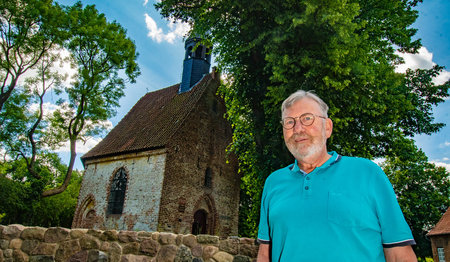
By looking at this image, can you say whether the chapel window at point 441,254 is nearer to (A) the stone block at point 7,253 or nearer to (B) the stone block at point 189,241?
(B) the stone block at point 189,241

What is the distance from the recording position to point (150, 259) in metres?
4.81

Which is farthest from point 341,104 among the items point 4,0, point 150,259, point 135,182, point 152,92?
point 152,92

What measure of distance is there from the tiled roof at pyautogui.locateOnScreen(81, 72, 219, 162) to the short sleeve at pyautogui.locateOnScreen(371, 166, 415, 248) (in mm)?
15372

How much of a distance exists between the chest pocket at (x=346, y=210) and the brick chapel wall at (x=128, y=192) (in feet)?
47.9

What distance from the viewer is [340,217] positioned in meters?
1.44

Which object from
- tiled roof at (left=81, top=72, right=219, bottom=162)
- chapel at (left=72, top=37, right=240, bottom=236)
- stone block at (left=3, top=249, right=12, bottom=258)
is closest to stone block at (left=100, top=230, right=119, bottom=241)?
stone block at (left=3, top=249, right=12, bottom=258)

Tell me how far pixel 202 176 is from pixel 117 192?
17.6 feet

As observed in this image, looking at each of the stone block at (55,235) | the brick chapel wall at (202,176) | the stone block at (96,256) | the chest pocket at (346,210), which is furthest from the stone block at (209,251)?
the brick chapel wall at (202,176)

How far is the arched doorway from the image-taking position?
17.4 meters

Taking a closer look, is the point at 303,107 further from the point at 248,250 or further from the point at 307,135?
the point at 248,250

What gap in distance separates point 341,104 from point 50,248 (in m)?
8.35

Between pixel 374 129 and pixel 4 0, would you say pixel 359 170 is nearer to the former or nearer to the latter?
pixel 374 129

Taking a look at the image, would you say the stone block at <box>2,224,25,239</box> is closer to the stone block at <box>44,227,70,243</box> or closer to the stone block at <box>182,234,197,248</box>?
the stone block at <box>44,227,70,243</box>

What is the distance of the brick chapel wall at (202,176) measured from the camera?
16.0 metres
